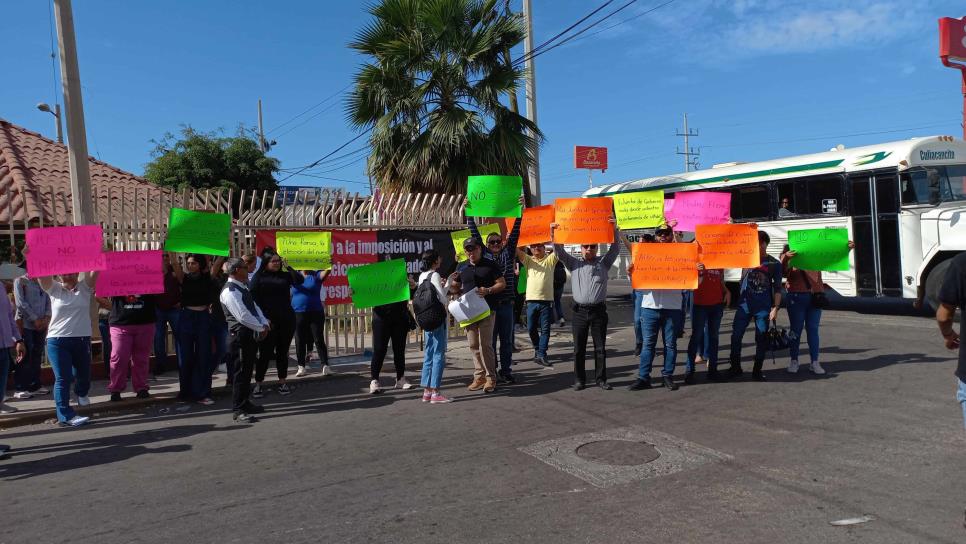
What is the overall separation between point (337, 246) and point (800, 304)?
6.40m

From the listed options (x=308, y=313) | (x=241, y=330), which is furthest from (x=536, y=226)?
(x=241, y=330)

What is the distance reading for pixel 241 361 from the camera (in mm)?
6625

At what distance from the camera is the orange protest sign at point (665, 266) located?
7.18m

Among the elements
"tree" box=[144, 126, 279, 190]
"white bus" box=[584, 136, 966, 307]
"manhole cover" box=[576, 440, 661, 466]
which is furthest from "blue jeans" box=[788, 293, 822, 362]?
"tree" box=[144, 126, 279, 190]

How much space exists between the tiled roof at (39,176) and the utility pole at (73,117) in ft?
0.73

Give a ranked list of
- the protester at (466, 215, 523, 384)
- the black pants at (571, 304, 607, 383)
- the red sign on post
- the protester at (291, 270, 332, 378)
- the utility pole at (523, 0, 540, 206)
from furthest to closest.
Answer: the red sign on post
the utility pole at (523, 0, 540, 206)
the protester at (291, 270, 332, 378)
the protester at (466, 215, 523, 384)
the black pants at (571, 304, 607, 383)

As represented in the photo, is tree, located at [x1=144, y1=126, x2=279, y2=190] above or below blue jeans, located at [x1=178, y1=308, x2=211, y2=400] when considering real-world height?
above

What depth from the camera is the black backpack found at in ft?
23.3

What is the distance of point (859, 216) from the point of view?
1279 centimetres

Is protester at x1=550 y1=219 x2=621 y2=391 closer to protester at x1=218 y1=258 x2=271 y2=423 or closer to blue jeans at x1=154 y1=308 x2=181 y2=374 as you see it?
protester at x1=218 y1=258 x2=271 y2=423

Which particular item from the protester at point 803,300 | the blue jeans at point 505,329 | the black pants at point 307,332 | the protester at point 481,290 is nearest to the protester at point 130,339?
the black pants at point 307,332

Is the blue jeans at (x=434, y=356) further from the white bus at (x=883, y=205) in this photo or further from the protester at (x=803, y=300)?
the white bus at (x=883, y=205)

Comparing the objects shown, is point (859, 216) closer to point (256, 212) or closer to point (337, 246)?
point (337, 246)

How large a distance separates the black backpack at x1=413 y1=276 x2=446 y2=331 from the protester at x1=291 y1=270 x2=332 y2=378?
81.4 inches
